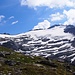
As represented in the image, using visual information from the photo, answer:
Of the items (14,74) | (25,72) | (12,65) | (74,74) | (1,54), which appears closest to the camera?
(14,74)

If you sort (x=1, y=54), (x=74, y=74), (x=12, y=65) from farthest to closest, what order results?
(x=1, y=54)
(x=74, y=74)
(x=12, y=65)

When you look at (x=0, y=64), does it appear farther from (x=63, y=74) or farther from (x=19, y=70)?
(x=63, y=74)

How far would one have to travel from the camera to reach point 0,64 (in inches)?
3295

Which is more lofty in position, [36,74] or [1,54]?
[1,54]

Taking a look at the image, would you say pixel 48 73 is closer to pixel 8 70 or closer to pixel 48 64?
pixel 8 70

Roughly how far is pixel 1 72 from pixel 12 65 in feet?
43.3

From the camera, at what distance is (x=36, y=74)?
73.9 meters

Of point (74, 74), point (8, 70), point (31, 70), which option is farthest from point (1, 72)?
point (74, 74)

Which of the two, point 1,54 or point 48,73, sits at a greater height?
point 1,54

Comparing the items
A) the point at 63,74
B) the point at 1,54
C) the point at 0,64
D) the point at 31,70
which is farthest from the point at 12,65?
the point at 1,54

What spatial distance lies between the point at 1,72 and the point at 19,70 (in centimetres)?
541

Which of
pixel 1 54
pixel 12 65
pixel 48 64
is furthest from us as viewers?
pixel 1 54

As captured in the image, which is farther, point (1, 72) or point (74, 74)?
point (74, 74)

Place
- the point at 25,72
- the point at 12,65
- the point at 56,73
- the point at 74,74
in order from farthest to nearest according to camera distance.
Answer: the point at 74,74 → the point at 12,65 → the point at 56,73 → the point at 25,72
